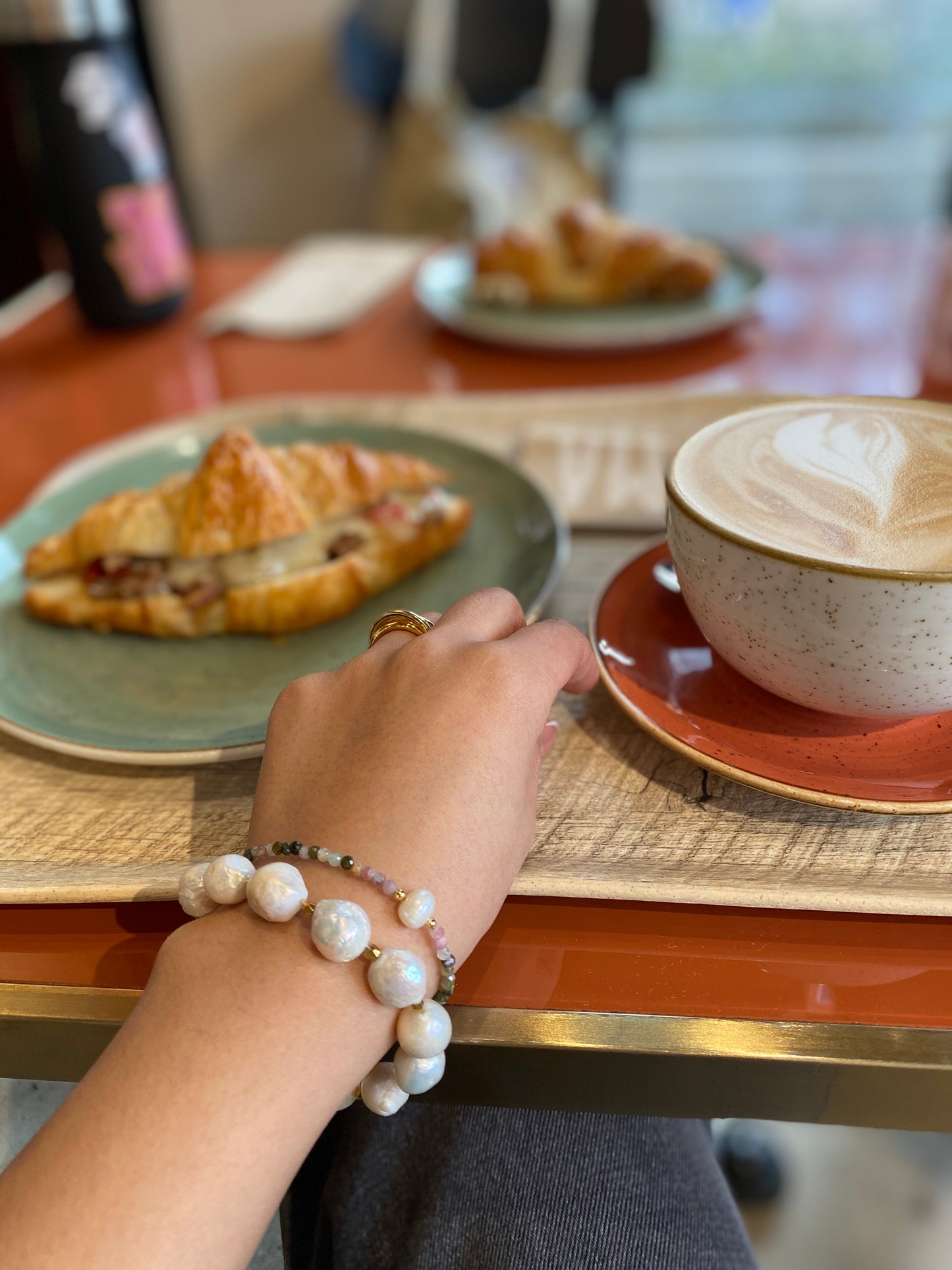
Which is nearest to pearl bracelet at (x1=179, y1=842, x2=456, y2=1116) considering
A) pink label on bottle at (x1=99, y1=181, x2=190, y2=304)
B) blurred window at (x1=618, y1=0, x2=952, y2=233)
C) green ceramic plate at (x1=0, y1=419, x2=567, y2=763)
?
green ceramic plate at (x1=0, y1=419, x2=567, y2=763)

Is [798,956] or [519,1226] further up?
[798,956]

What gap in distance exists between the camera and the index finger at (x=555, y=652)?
503 millimetres

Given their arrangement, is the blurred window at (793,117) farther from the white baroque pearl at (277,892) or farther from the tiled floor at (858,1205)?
the white baroque pearl at (277,892)

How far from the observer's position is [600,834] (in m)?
0.53

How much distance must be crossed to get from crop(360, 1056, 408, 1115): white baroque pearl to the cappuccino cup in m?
0.29

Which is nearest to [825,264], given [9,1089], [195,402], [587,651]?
[195,402]

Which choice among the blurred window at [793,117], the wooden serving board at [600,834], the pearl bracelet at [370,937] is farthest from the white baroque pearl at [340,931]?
the blurred window at [793,117]

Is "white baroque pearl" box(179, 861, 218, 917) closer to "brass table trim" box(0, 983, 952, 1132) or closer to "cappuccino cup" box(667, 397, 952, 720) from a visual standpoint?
"brass table trim" box(0, 983, 952, 1132)

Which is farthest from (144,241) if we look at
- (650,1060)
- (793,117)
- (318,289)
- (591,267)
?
(793,117)

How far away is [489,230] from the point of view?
8.21 feet

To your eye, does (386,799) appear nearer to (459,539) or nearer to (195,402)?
(459,539)

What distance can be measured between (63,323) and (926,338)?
129 centimetres

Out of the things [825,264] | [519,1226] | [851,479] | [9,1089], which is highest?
[851,479]

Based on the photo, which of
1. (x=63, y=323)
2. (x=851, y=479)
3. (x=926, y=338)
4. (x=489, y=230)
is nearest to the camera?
(x=851, y=479)
